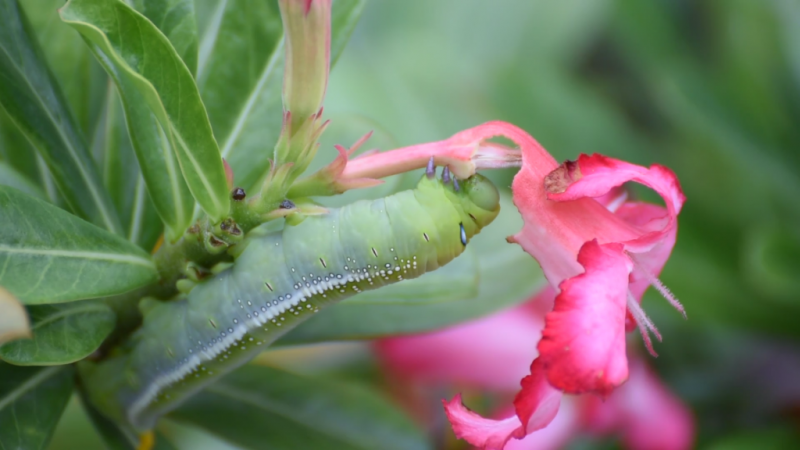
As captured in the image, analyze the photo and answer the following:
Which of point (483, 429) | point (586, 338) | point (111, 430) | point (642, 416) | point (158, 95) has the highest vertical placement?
point (158, 95)

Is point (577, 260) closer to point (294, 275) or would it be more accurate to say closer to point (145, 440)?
point (294, 275)

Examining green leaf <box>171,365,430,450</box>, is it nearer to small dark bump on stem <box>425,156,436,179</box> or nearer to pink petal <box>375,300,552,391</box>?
pink petal <box>375,300,552,391</box>

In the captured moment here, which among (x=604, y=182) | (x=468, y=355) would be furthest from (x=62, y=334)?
(x=468, y=355)

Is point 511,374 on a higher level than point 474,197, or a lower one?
lower

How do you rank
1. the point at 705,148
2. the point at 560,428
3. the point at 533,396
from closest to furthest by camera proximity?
1. the point at 533,396
2. the point at 560,428
3. the point at 705,148

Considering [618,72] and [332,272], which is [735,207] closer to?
[618,72]

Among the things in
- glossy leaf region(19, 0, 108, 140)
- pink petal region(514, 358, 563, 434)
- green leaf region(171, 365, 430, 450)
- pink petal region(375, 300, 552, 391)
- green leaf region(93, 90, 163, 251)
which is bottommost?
pink petal region(375, 300, 552, 391)

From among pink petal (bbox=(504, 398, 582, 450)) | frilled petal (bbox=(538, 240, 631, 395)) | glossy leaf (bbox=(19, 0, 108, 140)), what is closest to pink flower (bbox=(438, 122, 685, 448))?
frilled petal (bbox=(538, 240, 631, 395))

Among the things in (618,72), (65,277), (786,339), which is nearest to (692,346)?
(786,339)
